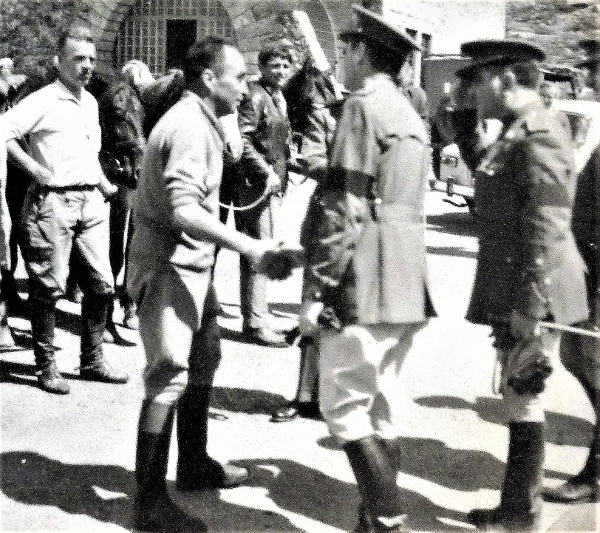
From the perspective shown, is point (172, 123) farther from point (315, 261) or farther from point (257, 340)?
point (257, 340)

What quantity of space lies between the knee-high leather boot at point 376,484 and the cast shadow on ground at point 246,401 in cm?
177

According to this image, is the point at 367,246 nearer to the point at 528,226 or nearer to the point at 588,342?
the point at 528,226

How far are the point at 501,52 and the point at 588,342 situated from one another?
1319 millimetres

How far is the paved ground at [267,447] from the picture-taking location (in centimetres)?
399

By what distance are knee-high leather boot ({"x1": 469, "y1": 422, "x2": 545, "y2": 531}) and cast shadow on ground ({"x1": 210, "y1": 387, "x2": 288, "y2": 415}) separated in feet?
5.60

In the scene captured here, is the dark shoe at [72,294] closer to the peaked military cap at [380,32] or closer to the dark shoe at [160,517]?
the dark shoe at [160,517]

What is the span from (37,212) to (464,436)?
8.04ft

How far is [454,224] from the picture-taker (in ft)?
42.6

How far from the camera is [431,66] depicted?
18.9m

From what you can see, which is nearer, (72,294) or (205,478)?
(205,478)

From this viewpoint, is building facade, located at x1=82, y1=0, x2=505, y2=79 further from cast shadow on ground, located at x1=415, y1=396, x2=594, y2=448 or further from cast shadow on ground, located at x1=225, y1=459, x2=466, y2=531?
cast shadow on ground, located at x1=225, y1=459, x2=466, y2=531

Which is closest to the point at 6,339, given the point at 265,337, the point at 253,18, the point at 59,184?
the point at 59,184

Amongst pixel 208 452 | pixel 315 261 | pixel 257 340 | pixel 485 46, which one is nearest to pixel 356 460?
pixel 315 261

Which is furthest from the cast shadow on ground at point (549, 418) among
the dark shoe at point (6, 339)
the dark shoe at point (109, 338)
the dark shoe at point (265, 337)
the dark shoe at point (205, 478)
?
the dark shoe at point (6, 339)
